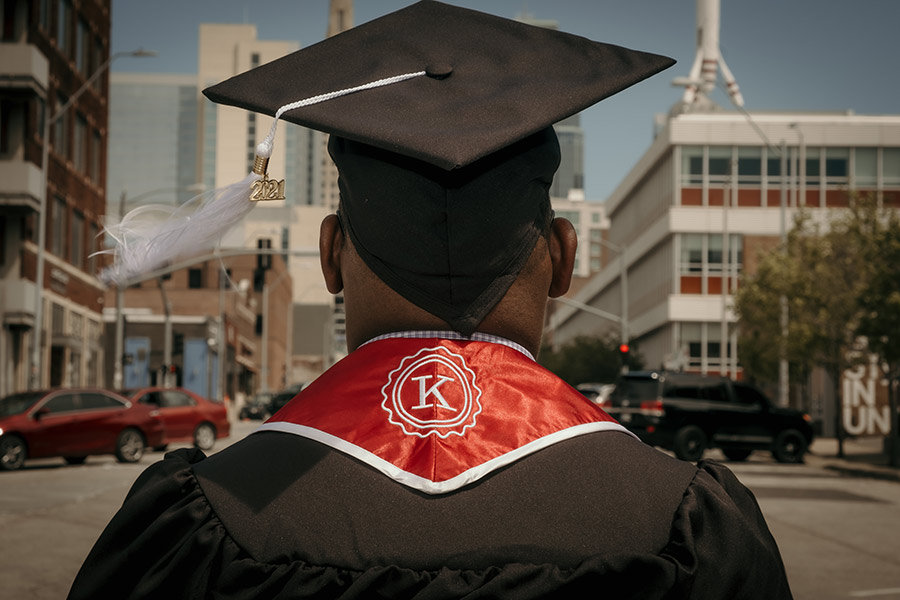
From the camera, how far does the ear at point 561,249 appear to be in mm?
2027

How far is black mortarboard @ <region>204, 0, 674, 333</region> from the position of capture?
70.6 inches

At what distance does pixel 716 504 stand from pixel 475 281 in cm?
52

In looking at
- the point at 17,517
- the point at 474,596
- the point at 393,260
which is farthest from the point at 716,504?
the point at 17,517

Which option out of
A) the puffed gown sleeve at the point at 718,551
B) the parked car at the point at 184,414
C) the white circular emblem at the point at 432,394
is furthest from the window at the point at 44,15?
the puffed gown sleeve at the point at 718,551

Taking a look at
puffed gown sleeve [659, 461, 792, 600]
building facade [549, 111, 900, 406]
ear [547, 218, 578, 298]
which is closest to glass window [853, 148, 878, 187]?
building facade [549, 111, 900, 406]

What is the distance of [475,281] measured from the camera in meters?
1.88

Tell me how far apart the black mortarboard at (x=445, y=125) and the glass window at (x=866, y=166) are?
187 feet

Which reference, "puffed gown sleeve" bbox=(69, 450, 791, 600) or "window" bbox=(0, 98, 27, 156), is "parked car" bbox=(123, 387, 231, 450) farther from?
"puffed gown sleeve" bbox=(69, 450, 791, 600)

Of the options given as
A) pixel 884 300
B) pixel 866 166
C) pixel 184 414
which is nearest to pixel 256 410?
pixel 866 166

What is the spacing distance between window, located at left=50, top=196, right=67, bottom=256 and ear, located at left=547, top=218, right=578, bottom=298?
38325 millimetres

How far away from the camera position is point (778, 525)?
13219 mm

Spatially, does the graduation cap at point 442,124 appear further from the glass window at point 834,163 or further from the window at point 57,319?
the glass window at point 834,163

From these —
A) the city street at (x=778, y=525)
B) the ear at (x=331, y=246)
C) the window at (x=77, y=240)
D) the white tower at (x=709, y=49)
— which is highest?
the white tower at (x=709, y=49)

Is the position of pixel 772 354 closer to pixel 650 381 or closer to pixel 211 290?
pixel 650 381
